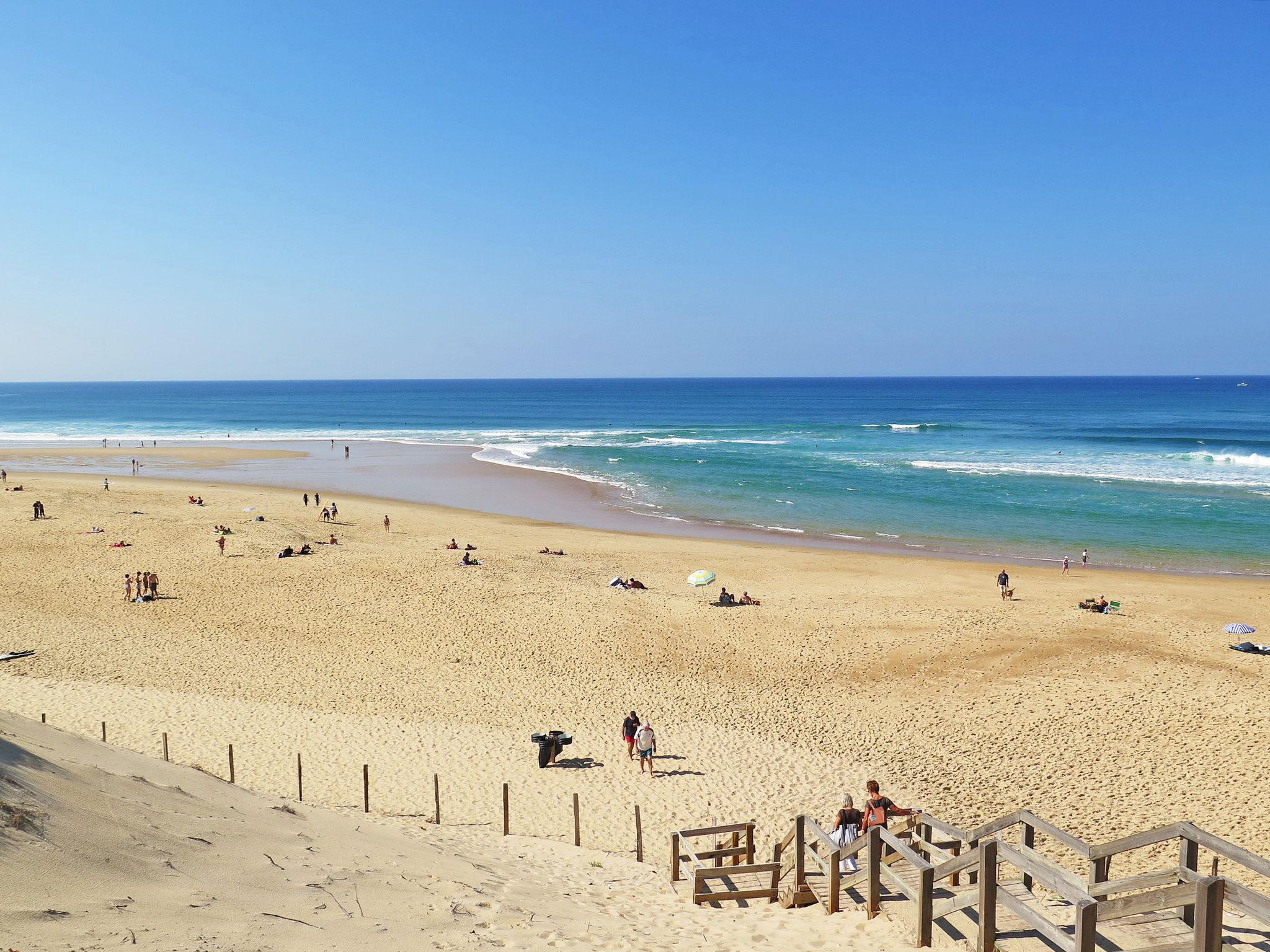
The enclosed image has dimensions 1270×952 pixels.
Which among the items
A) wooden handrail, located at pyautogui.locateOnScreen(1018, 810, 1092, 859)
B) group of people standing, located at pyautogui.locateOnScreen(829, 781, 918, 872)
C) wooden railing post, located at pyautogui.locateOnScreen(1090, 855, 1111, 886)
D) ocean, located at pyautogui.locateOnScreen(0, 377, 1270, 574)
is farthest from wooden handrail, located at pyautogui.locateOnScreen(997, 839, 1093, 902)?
ocean, located at pyautogui.locateOnScreen(0, 377, 1270, 574)

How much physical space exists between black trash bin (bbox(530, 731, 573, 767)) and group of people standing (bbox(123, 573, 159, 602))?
53.5 ft

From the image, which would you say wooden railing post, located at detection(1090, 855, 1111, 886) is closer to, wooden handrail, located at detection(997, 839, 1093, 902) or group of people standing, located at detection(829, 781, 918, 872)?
wooden handrail, located at detection(997, 839, 1093, 902)

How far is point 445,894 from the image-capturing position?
22.7 feet

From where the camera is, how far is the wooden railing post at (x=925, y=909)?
6.77 m

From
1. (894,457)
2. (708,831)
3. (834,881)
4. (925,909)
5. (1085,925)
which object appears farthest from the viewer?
(894,457)

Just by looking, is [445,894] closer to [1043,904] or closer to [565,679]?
[1043,904]

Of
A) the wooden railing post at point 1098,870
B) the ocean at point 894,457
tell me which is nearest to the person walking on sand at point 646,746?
the wooden railing post at point 1098,870

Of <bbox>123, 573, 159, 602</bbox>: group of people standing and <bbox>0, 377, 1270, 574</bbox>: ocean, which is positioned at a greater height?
<bbox>0, 377, 1270, 574</bbox>: ocean

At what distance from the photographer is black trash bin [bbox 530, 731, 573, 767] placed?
14047mm

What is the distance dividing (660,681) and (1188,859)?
41.4 feet

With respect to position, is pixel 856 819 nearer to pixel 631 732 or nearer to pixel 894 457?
pixel 631 732

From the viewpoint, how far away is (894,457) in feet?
208

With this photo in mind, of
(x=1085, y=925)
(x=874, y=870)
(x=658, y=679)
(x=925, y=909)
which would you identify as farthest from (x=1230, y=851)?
(x=658, y=679)

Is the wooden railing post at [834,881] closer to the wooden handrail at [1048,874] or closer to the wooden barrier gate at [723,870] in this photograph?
the wooden barrier gate at [723,870]
